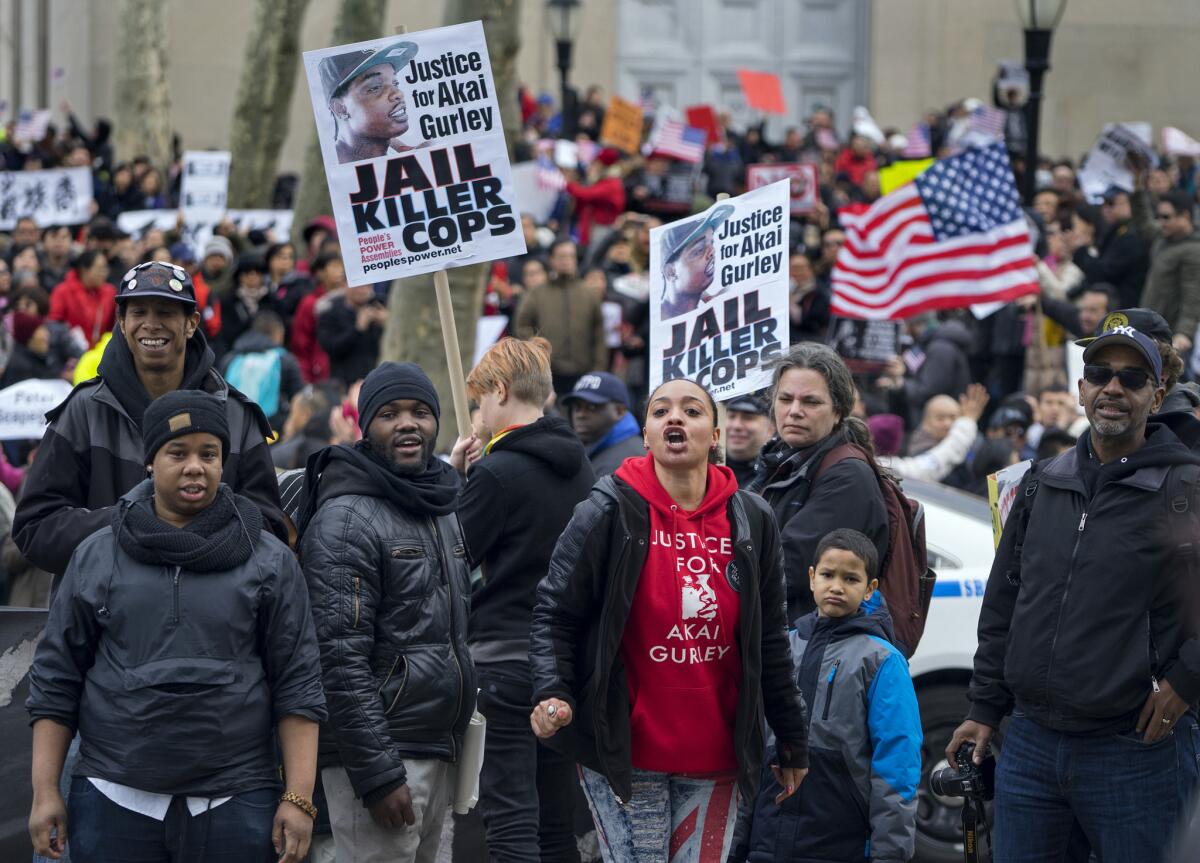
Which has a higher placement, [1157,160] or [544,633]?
[544,633]

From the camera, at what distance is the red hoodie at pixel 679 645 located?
16.2ft

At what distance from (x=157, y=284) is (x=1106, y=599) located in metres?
2.73

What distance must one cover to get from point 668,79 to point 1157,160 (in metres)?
12.7

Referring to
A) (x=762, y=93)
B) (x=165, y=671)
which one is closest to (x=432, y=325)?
(x=165, y=671)

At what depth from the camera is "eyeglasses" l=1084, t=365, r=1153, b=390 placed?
507 centimetres

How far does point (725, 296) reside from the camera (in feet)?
22.2

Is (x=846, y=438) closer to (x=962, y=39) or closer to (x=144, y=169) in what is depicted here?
(x=144, y=169)

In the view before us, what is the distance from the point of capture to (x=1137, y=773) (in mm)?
4988

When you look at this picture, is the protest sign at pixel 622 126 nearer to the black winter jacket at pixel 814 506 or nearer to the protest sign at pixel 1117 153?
the protest sign at pixel 1117 153

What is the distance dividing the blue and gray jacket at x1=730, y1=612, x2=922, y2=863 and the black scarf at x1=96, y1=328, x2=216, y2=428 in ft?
6.71

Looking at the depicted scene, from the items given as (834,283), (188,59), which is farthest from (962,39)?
(834,283)

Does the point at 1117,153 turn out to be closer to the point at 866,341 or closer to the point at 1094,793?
the point at 866,341

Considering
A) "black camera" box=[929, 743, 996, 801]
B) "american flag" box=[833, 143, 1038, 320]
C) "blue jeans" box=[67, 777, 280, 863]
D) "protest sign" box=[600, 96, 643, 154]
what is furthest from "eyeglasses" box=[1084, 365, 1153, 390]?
"protest sign" box=[600, 96, 643, 154]

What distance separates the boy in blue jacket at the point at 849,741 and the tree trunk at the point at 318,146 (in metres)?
15.2
